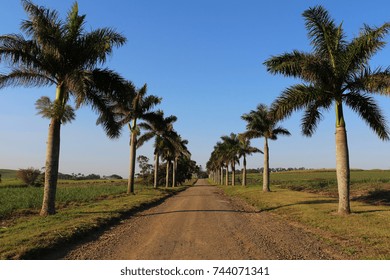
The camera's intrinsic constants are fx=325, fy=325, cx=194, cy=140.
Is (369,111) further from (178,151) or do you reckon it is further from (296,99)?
(178,151)

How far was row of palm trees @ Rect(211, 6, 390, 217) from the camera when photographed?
47.0ft

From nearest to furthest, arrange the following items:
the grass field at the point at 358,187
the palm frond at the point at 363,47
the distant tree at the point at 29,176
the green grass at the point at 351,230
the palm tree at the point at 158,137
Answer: the green grass at the point at 351,230 < the palm frond at the point at 363,47 < the grass field at the point at 358,187 < the palm tree at the point at 158,137 < the distant tree at the point at 29,176

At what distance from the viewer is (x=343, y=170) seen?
1459 centimetres

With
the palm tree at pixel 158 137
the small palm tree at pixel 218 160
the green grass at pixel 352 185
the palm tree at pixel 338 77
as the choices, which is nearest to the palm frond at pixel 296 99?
the palm tree at pixel 338 77

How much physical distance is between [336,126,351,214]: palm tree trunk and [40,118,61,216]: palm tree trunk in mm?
12672

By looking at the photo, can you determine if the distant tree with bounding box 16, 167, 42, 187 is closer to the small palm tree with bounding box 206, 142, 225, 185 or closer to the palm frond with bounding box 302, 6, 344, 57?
the small palm tree with bounding box 206, 142, 225, 185

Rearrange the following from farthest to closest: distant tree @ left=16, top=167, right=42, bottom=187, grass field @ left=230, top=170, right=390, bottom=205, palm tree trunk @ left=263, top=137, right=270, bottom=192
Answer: distant tree @ left=16, top=167, right=42, bottom=187 → palm tree trunk @ left=263, top=137, right=270, bottom=192 → grass field @ left=230, top=170, right=390, bottom=205

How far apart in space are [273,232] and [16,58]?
12697mm

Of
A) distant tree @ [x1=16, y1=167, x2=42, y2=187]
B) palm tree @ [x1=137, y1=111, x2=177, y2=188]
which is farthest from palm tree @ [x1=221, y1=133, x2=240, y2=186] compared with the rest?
distant tree @ [x1=16, y1=167, x2=42, y2=187]

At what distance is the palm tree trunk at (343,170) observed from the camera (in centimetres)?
1447

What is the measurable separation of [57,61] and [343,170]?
13.7 meters

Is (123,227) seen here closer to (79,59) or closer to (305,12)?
(79,59)

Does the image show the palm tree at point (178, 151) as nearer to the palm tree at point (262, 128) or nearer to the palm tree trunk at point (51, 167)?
the palm tree at point (262, 128)

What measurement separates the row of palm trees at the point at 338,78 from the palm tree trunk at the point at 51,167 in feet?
34.0
